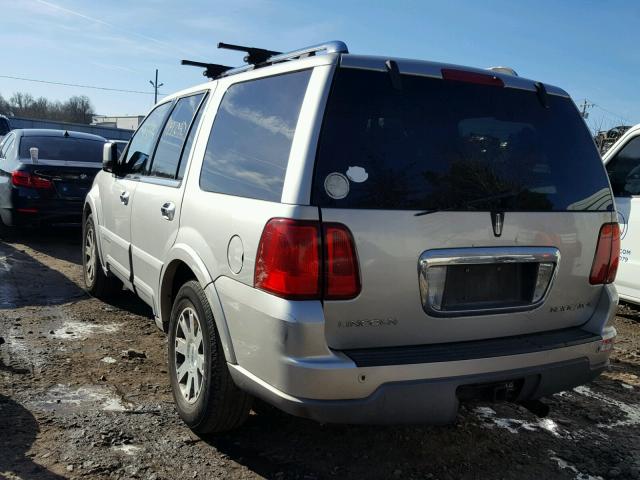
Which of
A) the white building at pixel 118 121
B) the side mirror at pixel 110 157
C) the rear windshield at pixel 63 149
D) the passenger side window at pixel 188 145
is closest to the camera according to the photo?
the passenger side window at pixel 188 145

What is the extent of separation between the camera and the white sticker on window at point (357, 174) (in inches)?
95.7

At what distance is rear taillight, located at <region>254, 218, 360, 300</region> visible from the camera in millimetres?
2355

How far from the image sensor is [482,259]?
2.62 m

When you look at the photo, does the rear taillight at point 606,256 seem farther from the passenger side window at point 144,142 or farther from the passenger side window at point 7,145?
the passenger side window at point 7,145

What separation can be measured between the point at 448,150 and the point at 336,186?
1.94 feet

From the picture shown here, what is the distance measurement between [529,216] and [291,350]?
1.30m

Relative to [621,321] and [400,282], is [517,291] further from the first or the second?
[621,321]

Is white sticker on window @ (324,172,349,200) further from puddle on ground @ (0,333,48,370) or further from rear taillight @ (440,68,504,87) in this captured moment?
puddle on ground @ (0,333,48,370)

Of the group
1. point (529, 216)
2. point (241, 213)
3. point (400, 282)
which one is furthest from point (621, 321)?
point (241, 213)

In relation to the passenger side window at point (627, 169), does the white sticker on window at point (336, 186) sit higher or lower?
lower

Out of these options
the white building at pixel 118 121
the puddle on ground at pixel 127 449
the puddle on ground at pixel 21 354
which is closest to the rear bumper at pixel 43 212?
the puddle on ground at pixel 21 354

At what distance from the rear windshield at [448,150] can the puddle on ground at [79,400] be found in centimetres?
206

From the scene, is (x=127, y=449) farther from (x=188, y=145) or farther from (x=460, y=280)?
(x=460, y=280)

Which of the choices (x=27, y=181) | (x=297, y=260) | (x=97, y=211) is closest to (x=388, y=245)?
(x=297, y=260)
